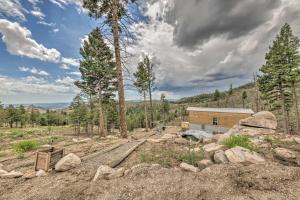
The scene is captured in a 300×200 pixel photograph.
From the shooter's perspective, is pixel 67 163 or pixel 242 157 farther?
pixel 67 163

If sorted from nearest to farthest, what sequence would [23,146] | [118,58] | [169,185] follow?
[169,185] → [23,146] → [118,58]

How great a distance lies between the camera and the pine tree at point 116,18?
9164 mm

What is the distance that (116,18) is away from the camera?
30.6 ft

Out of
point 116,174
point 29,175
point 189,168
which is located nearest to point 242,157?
point 189,168

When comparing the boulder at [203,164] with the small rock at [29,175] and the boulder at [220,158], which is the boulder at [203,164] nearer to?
the boulder at [220,158]

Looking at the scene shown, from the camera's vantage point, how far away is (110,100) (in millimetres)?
20484

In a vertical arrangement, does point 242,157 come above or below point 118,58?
below

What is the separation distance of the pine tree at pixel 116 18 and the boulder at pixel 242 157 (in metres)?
6.01

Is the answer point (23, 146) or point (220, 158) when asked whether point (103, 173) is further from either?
point (23, 146)

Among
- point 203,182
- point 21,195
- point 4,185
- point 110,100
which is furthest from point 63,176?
point 110,100

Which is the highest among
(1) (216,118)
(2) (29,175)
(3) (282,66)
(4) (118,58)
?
(3) (282,66)

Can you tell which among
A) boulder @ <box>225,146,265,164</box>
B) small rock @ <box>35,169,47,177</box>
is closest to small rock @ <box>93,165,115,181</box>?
small rock @ <box>35,169,47,177</box>

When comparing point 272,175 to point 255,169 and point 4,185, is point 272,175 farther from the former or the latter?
point 4,185

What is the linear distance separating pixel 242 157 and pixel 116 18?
9164 millimetres
